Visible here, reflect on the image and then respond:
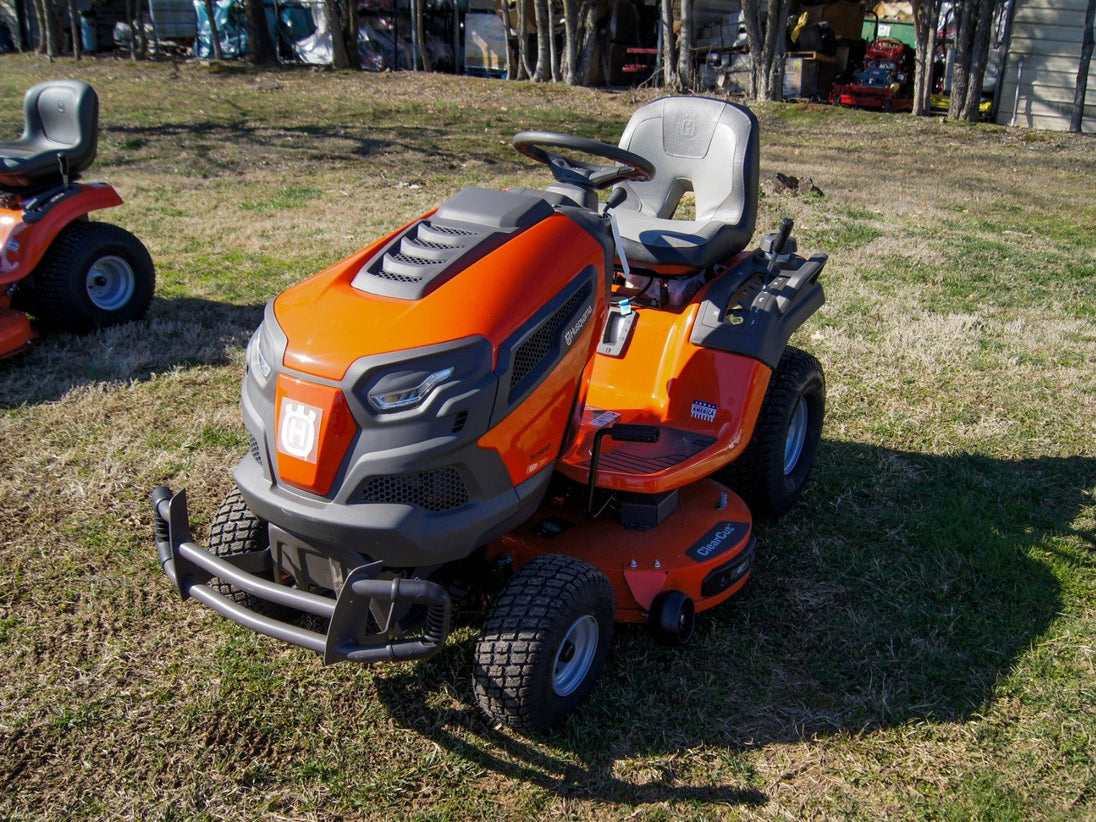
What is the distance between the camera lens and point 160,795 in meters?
2.30

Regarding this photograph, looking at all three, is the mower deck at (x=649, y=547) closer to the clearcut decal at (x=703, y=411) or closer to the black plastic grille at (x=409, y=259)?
the clearcut decal at (x=703, y=411)

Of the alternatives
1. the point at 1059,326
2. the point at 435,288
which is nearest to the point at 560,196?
the point at 435,288

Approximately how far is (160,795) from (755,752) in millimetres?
1429

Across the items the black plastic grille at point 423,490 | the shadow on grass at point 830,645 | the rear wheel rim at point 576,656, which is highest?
the black plastic grille at point 423,490

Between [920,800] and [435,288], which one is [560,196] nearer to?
[435,288]

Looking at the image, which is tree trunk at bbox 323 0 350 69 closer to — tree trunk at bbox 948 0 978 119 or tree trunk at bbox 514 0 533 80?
tree trunk at bbox 514 0 533 80

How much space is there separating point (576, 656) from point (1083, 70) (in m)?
14.2

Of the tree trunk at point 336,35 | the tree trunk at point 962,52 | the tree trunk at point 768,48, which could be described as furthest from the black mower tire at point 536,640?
the tree trunk at point 336,35

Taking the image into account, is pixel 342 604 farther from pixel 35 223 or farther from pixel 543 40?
pixel 543 40

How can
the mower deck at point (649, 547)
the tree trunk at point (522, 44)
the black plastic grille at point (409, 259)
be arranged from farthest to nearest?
the tree trunk at point (522, 44) → the mower deck at point (649, 547) → the black plastic grille at point (409, 259)

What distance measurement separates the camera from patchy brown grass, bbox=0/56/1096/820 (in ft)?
7.80

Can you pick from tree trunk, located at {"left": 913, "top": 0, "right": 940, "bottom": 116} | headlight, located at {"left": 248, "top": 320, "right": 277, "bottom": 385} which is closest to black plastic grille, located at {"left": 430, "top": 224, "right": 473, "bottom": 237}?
headlight, located at {"left": 248, "top": 320, "right": 277, "bottom": 385}

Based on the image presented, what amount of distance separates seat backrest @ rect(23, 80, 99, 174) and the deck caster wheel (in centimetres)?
399

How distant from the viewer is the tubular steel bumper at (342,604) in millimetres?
2150
